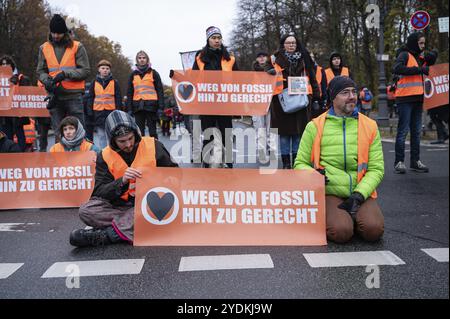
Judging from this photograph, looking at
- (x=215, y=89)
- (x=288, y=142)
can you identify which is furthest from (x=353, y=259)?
(x=215, y=89)

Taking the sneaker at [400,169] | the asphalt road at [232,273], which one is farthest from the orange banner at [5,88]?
the sneaker at [400,169]

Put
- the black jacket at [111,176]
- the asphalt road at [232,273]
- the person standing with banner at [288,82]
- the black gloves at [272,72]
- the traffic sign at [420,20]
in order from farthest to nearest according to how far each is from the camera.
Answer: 1. the traffic sign at [420,20]
2. the black gloves at [272,72]
3. the person standing with banner at [288,82]
4. the black jacket at [111,176]
5. the asphalt road at [232,273]

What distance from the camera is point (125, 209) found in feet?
14.7

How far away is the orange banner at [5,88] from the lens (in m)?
8.70

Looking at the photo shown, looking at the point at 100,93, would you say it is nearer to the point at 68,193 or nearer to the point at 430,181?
the point at 68,193

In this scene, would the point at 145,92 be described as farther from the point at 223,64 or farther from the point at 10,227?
the point at 10,227

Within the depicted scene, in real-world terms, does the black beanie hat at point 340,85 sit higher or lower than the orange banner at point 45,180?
higher

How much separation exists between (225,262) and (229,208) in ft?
2.23

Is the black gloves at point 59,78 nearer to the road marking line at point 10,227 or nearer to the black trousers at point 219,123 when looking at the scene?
the black trousers at point 219,123

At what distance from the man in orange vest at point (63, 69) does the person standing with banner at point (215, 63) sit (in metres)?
1.64

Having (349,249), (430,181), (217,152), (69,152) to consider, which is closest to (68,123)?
(69,152)

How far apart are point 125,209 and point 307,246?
1.63m

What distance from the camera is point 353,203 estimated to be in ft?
13.3

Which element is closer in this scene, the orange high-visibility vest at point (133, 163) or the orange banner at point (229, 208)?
the orange banner at point (229, 208)
